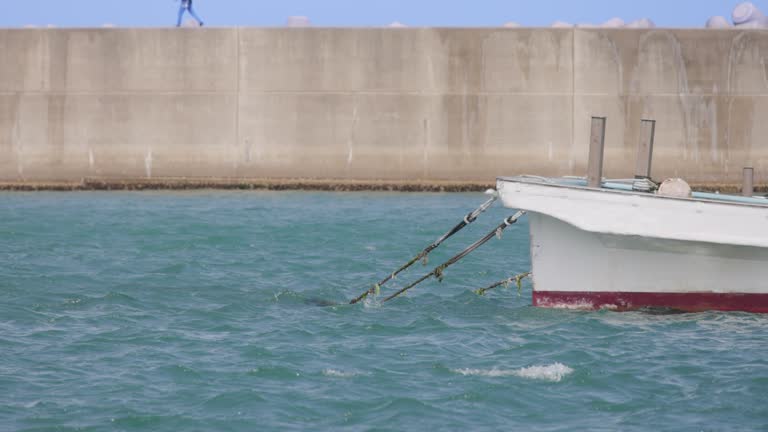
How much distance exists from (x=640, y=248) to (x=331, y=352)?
3128 mm

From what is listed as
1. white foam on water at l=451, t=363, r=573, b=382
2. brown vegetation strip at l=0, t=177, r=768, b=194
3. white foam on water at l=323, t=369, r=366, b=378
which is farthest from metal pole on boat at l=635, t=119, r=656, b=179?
brown vegetation strip at l=0, t=177, r=768, b=194

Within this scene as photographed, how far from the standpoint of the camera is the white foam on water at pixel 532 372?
33.1ft

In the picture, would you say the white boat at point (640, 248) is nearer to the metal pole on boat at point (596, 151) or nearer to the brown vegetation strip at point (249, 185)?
the metal pole on boat at point (596, 151)

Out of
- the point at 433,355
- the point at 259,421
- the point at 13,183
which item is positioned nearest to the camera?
the point at 259,421

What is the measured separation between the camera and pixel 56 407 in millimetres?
9211

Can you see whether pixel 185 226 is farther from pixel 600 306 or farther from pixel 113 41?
pixel 600 306

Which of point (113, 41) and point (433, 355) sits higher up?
point (113, 41)

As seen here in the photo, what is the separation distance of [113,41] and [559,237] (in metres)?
16.5

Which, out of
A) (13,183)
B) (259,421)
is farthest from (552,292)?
(13,183)

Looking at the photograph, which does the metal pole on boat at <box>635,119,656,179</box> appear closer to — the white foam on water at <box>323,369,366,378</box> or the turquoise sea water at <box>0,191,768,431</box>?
the turquoise sea water at <box>0,191,768,431</box>

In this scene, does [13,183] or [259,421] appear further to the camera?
[13,183]

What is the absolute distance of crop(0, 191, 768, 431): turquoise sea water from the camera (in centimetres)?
908

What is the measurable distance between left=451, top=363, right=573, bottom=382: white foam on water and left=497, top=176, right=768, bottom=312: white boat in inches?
66.8

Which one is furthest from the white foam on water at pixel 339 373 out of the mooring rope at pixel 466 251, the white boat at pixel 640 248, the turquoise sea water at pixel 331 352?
the white boat at pixel 640 248
